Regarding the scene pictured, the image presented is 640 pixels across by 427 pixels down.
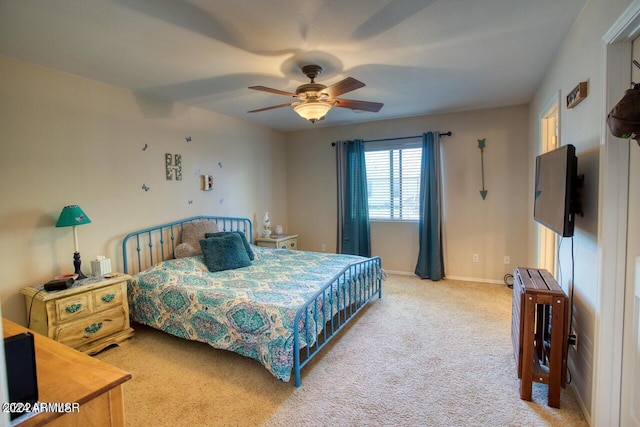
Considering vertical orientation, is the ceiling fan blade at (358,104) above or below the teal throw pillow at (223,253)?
above

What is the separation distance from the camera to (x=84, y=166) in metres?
3.06

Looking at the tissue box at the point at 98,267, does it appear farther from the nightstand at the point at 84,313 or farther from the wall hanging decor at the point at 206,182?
the wall hanging decor at the point at 206,182

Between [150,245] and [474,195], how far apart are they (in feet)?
14.3

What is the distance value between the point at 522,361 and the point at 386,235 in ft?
10.6

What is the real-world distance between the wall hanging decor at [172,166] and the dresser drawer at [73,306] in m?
1.63

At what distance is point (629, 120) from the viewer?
51.2 inches

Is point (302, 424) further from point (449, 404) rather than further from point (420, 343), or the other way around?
point (420, 343)

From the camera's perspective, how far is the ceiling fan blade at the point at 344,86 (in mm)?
2360

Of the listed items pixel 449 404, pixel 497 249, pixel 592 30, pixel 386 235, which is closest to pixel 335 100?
pixel 592 30

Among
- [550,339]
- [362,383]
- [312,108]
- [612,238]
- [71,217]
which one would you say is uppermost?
[312,108]

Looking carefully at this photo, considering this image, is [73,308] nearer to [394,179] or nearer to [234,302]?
[234,302]

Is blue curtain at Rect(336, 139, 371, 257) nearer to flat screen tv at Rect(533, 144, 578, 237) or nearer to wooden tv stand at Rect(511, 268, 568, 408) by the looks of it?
Result: flat screen tv at Rect(533, 144, 578, 237)

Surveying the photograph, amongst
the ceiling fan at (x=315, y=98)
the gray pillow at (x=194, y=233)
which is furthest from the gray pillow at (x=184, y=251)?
the ceiling fan at (x=315, y=98)

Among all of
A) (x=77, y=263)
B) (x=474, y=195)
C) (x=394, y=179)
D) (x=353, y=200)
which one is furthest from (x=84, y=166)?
(x=474, y=195)
